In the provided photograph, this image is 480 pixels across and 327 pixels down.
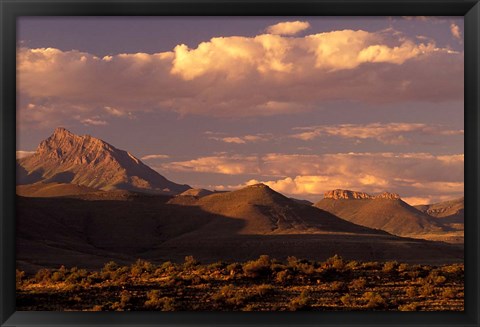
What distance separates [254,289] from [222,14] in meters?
14.1

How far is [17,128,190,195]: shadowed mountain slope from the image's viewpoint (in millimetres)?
143875

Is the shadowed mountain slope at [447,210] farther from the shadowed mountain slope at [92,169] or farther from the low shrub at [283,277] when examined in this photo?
the low shrub at [283,277]

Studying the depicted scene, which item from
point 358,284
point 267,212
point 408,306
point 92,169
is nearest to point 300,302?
point 408,306

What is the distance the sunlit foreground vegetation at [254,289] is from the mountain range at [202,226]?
24512mm

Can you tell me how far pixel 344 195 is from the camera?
487ft

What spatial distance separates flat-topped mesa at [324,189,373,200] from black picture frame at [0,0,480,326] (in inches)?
5217

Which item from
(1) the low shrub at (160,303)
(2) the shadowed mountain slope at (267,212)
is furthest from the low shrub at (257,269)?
(2) the shadowed mountain slope at (267,212)

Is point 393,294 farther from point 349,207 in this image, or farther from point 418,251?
point 349,207

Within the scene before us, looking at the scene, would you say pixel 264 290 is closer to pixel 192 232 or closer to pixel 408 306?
pixel 408 306

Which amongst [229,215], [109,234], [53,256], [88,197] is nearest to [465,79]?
[53,256]

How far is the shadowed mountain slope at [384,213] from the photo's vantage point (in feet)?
398

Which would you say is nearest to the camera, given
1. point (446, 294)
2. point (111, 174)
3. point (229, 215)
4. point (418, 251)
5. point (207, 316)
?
point (207, 316)

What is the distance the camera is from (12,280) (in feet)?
41.1

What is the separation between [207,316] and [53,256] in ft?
178
